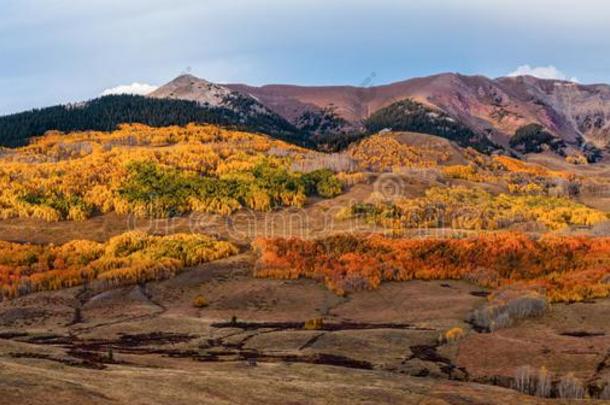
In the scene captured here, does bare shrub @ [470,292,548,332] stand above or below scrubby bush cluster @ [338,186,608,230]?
below

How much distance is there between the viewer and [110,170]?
93812 millimetres

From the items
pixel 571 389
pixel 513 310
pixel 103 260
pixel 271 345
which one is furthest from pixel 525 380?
pixel 103 260

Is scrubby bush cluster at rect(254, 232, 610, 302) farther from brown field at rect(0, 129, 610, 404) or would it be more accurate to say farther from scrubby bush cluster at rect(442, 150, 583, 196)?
scrubby bush cluster at rect(442, 150, 583, 196)

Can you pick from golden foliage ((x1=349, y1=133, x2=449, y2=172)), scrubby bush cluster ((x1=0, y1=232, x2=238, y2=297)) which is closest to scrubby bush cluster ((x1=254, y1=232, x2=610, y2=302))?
scrubby bush cluster ((x1=0, y1=232, x2=238, y2=297))

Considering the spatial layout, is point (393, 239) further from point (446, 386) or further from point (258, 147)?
point (258, 147)

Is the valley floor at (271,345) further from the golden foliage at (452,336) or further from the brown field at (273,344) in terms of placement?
the golden foliage at (452,336)

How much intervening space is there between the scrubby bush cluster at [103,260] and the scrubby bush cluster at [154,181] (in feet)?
45.5

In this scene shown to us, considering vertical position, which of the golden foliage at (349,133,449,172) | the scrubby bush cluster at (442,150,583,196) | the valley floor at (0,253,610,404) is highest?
the golden foliage at (349,133,449,172)

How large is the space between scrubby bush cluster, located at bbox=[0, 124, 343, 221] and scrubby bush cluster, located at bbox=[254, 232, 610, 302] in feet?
69.9

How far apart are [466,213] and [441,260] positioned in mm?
24096

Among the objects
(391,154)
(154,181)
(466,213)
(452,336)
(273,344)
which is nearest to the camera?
(452,336)

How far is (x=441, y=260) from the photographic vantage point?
5409 cm

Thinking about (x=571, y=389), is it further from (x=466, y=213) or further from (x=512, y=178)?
(x=512, y=178)

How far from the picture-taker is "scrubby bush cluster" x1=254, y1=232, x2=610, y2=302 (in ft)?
158
